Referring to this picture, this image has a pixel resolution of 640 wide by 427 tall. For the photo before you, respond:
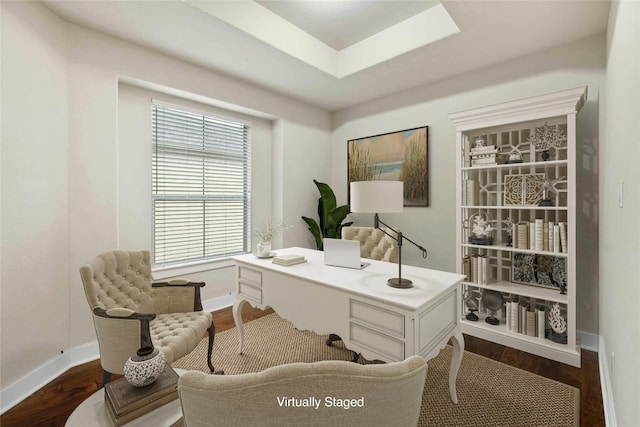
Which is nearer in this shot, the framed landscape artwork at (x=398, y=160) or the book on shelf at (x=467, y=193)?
the book on shelf at (x=467, y=193)

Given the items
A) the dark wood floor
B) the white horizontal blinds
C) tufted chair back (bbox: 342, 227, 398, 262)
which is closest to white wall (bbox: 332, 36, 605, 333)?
the dark wood floor

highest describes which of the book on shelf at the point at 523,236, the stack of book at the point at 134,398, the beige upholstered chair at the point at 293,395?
the book on shelf at the point at 523,236

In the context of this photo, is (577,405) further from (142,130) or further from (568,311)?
(142,130)

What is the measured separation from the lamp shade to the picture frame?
186 cm

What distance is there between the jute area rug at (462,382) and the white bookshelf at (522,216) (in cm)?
52

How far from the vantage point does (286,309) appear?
1.97 m

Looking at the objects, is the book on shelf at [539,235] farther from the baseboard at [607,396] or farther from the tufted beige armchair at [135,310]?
the tufted beige armchair at [135,310]

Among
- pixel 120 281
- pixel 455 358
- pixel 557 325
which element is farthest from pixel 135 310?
pixel 557 325

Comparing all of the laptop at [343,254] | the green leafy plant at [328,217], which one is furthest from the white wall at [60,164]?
the laptop at [343,254]

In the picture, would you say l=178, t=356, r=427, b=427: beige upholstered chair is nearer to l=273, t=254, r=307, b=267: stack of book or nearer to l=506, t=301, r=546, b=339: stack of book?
l=273, t=254, r=307, b=267: stack of book

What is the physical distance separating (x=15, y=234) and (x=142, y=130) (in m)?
1.44

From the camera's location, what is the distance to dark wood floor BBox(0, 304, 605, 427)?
1748mm

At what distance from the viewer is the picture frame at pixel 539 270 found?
2.55 meters

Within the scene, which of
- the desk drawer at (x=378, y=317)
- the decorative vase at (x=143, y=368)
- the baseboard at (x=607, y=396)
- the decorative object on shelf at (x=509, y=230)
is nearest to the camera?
the decorative vase at (x=143, y=368)
